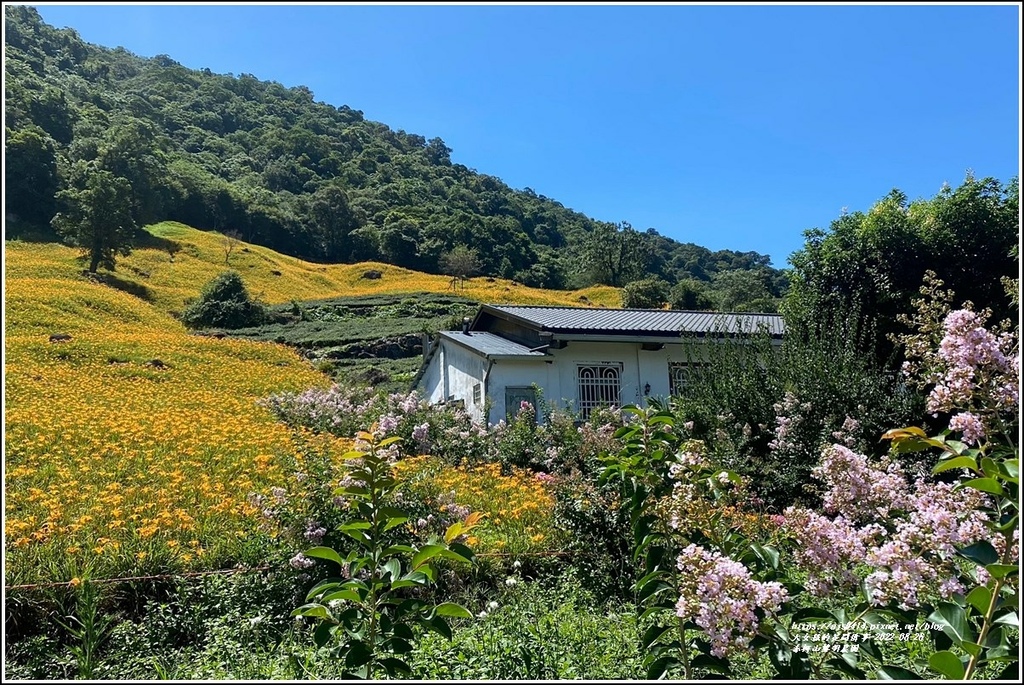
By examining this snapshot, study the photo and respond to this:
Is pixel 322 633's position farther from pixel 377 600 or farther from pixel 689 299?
pixel 689 299

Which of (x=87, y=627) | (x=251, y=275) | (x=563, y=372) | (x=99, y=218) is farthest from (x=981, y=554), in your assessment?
(x=251, y=275)

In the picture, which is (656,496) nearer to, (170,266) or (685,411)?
(685,411)

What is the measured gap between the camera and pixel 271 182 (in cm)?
7519

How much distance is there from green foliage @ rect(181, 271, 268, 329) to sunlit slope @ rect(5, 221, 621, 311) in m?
3.02

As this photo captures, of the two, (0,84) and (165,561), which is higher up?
(0,84)

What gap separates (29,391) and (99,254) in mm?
28048

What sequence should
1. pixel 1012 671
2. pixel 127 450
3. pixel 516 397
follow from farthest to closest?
pixel 516 397 → pixel 127 450 → pixel 1012 671

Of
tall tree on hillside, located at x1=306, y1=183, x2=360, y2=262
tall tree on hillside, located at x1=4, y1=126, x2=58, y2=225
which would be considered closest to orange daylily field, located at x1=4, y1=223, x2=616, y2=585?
tall tree on hillside, located at x1=4, y1=126, x2=58, y2=225

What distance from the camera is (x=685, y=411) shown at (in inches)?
353

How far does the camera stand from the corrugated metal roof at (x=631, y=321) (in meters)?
13.0

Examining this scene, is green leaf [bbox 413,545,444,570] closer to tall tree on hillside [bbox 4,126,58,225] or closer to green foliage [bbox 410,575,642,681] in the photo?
green foliage [bbox 410,575,642,681]

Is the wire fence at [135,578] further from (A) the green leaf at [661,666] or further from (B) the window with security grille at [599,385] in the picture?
(B) the window with security grille at [599,385]

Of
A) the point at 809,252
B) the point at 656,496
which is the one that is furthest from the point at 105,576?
the point at 809,252

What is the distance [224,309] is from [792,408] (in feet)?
101
